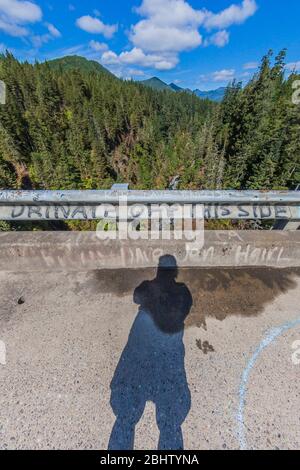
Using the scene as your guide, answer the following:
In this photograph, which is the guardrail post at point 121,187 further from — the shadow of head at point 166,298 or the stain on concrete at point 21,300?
the stain on concrete at point 21,300

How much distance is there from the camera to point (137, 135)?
209 feet

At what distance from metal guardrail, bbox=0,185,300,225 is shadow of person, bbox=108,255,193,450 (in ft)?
3.76

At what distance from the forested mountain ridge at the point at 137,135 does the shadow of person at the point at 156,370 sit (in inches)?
1112

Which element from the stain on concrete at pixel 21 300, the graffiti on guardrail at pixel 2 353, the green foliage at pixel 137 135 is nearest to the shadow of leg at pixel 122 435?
the graffiti on guardrail at pixel 2 353

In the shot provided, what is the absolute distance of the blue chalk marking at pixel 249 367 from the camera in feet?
5.52

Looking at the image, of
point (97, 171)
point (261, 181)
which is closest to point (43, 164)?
point (97, 171)

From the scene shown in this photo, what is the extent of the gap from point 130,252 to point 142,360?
133cm

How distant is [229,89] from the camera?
4100 cm

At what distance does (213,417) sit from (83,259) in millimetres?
2186

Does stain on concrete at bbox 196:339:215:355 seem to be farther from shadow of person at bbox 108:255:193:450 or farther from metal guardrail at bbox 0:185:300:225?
metal guardrail at bbox 0:185:300:225

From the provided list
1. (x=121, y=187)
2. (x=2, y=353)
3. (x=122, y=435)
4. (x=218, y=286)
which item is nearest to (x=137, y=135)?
(x=121, y=187)

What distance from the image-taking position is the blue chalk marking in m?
1.68

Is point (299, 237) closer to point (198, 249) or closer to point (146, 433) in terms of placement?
point (198, 249)

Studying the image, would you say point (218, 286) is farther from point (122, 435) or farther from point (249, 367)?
point (122, 435)
